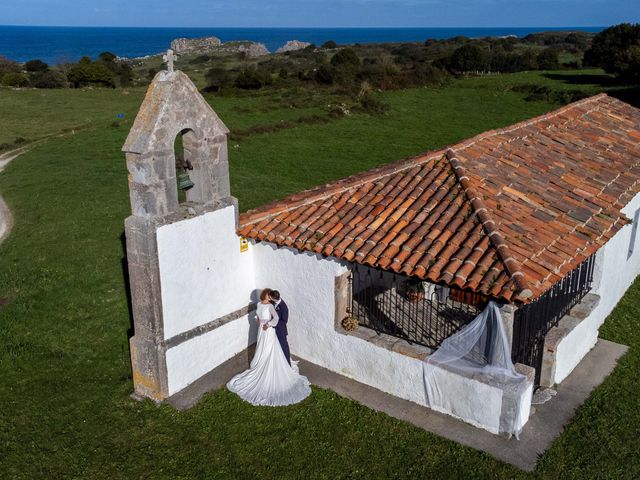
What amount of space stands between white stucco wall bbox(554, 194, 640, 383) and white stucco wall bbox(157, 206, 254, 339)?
17.1 feet

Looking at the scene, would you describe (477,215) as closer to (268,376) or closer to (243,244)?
(243,244)

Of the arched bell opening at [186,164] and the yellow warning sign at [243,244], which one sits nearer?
the arched bell opening at [186,164]

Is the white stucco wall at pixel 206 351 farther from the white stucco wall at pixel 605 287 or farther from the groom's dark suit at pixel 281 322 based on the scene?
the white stucco wall at pixel 605 287

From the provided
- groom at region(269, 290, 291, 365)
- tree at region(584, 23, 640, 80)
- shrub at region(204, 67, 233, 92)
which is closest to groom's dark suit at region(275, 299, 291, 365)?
groom at region(269, 290, 291, 365)

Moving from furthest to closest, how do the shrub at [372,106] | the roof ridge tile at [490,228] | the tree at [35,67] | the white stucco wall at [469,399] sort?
the tree at [35,67]
the shrub at [372,106]
the white stucco wall at [469,399]
the roof ridge tile at [490,228]

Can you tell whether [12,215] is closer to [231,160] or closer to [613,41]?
[231,160]

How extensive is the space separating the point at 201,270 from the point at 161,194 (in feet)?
4.87

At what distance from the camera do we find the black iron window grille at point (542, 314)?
8.62 meters

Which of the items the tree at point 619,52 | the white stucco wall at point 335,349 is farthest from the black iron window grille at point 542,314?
the tree at point 619,52

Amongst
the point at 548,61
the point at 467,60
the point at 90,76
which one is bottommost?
the point at 90,76

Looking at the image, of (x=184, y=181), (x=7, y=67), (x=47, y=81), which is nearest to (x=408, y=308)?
(x=184, y=181)

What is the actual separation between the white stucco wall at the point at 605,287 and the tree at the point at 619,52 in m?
31.8

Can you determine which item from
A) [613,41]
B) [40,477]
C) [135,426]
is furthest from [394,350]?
[613,41]

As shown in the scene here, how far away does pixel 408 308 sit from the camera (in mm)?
11305
